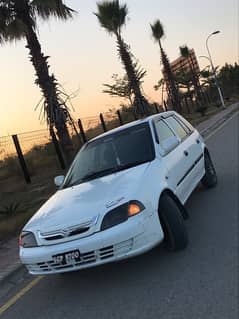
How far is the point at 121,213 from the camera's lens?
514 cm

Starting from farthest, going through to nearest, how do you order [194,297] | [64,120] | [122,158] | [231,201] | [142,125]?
[64,120], [231,201], [142,125], [122,158], [194,297]

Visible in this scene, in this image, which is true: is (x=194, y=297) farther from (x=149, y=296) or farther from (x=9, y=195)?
(x=9, y=195)

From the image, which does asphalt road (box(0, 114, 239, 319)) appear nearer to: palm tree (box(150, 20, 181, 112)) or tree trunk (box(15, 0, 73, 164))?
tree trunk (box(15, 0, 73, 164))

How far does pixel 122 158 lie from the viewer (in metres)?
6.81


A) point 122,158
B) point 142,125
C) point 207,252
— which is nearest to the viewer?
point 207,252

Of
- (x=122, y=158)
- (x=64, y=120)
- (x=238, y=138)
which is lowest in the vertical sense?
(x=238, y=138)

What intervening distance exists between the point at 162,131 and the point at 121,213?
2.71m

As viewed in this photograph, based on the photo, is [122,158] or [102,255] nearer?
[102,255]

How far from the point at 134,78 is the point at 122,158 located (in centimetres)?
2538

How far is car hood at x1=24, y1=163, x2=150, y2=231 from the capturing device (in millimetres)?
5180

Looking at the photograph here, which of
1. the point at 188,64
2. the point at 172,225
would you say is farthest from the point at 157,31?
the point at 172,225

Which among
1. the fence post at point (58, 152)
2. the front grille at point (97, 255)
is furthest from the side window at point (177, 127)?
the fence post at point (58, 152)

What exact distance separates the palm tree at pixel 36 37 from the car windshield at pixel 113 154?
30.4 feet

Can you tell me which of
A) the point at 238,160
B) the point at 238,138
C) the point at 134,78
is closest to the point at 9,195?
the point at 238,160
